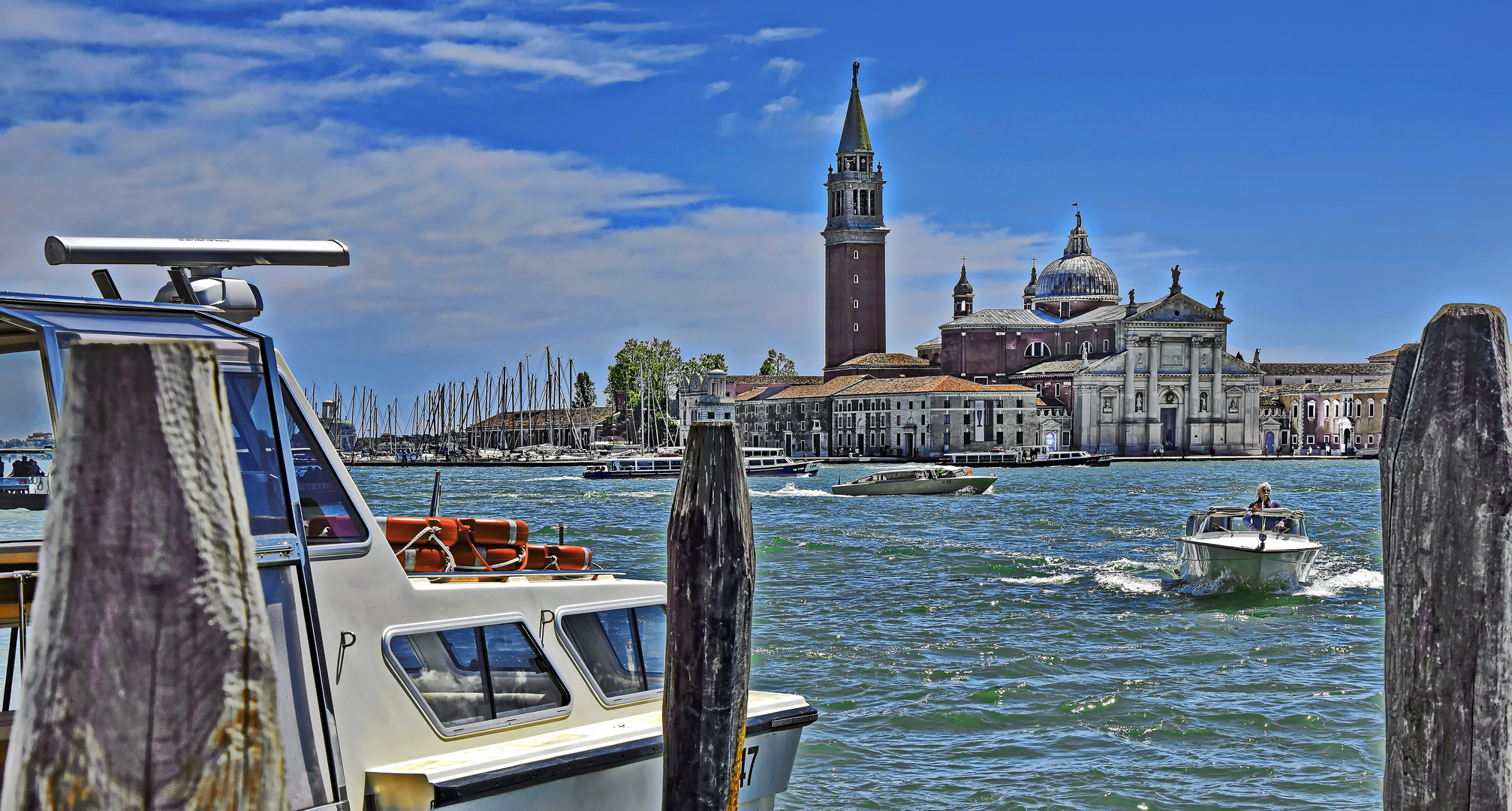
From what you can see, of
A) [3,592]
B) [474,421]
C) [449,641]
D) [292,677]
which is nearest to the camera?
[292,677]

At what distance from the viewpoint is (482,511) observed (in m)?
42.5

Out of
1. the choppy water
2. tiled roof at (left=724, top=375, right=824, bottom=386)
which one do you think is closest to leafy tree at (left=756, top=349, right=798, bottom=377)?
tiled roof at (left=724, top=375, right=824, bottom=386)

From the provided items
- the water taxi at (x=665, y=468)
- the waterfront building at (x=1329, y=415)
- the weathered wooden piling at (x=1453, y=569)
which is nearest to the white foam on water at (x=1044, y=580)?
the weathered wooden piling at (x=1453, y=569)

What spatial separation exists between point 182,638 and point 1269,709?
11.9 metres

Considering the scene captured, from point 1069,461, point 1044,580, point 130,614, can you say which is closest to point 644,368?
point 1069,461

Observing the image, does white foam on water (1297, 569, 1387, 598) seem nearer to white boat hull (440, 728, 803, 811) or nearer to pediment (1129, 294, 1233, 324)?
white boat hull (440, 728, 803, 811)

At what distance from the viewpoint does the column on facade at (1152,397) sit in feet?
335

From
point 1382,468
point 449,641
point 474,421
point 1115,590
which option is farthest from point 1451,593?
point 474,421

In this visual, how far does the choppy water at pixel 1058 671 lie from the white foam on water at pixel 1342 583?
0.07 meters

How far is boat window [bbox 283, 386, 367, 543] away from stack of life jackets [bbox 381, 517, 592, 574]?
1.04 metres

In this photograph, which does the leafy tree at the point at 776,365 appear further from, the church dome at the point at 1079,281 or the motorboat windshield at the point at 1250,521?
the motorboat windshield at the point at 1250,521

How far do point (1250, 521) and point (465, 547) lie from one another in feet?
53.8

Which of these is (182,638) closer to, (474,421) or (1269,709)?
(1269,709)

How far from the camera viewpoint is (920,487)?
56.6m
